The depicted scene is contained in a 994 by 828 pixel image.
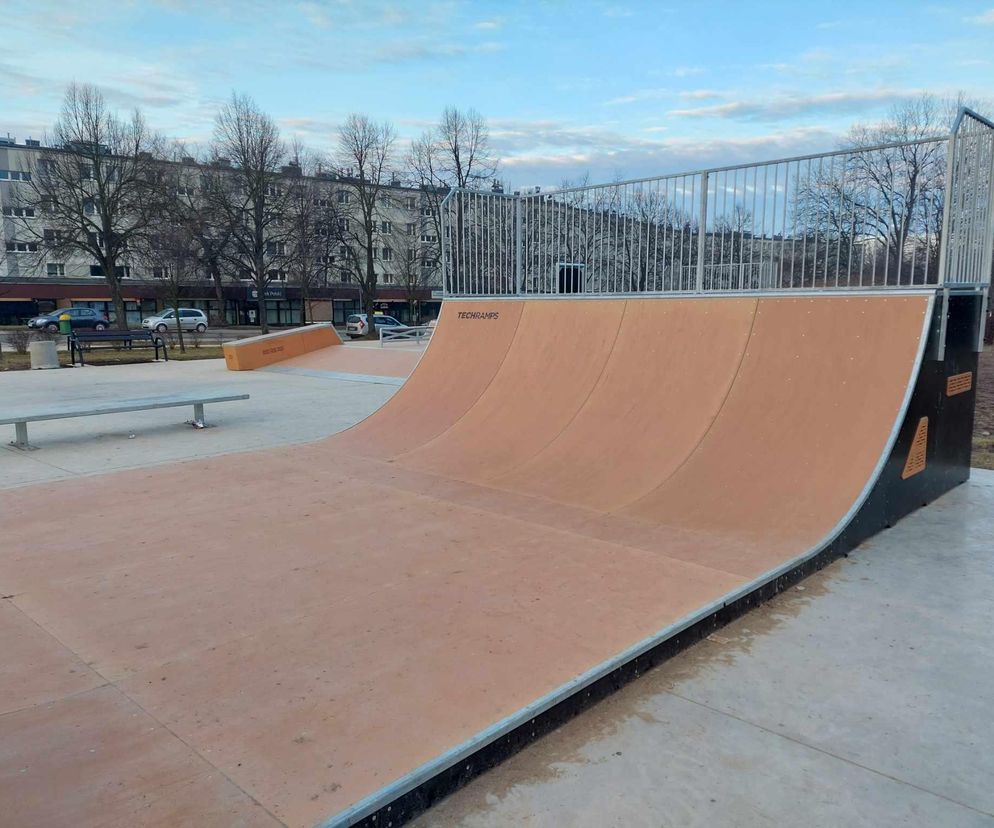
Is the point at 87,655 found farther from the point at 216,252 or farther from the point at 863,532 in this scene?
the point at 216,252

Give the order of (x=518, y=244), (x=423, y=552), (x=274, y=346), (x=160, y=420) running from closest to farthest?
1. (x=423, y=552)
2. (x=518, y=244)
3. (x=160, y=420)
4. (x=274, y=346)

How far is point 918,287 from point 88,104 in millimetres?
40969

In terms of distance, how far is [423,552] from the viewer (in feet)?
15.9

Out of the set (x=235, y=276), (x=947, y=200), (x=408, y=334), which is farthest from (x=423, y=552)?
(x=235, y=276)

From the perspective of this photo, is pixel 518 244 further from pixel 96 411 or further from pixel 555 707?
pixel 555 707

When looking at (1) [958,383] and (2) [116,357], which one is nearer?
(1) [958,383]

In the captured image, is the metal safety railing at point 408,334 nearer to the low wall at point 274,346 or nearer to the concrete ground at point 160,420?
the low wall at point 274,346

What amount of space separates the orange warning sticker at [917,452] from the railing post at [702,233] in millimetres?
2610

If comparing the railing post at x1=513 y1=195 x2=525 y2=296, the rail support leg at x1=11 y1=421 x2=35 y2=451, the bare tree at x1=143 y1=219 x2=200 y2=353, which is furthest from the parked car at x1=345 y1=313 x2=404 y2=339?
the rail support leg at x1=11 y1=421 x2=35 y2=451

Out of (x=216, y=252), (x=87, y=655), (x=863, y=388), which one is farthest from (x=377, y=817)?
(x=216, y=252)

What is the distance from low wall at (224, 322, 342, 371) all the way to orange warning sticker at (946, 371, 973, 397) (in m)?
17.3

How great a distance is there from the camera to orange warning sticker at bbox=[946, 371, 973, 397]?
243 inches

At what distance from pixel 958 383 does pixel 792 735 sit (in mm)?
4788

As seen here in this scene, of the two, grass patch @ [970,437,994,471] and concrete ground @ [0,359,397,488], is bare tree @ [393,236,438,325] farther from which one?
grass patch @ [970,437,994,471]
